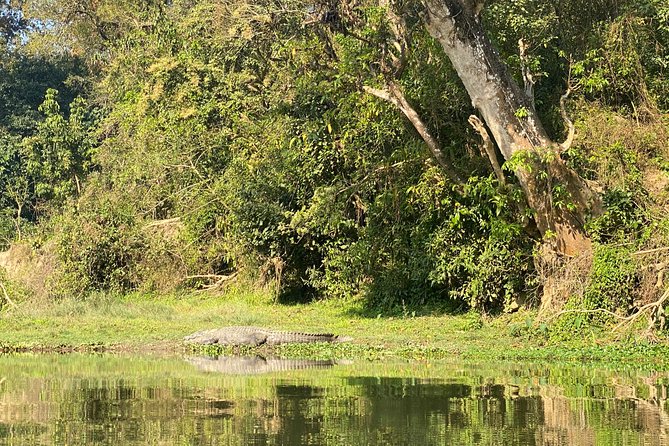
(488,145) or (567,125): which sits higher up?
(567,125)

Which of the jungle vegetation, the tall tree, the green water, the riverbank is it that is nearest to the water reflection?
the green water

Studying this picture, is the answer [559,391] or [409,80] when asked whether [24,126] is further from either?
[559,391]

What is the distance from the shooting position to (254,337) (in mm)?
15977

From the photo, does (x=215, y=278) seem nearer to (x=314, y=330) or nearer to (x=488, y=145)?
(x=314, y=330)

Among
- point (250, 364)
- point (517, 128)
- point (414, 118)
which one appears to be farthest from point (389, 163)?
point (250, 364)

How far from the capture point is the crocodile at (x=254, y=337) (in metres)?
15.8

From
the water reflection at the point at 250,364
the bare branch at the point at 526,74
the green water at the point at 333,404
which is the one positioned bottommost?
the green water at the point at 333,404

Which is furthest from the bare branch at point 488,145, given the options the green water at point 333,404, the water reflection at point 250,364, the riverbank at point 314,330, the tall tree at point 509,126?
the water reflection at point 250,364

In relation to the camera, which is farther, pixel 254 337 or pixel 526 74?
pixel 526 74

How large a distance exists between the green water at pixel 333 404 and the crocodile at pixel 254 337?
2.21 meters

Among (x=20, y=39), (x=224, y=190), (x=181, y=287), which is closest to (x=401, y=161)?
(x=224, y=190)

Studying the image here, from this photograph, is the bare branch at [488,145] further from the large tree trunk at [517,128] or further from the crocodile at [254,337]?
the crocodile at [254,337]

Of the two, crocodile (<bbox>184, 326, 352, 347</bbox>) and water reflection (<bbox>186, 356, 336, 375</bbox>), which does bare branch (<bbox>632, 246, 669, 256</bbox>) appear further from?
water reflection (<bbox>186, 356, 336, 375</bbox>)

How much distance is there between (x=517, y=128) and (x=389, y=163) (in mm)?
3357
